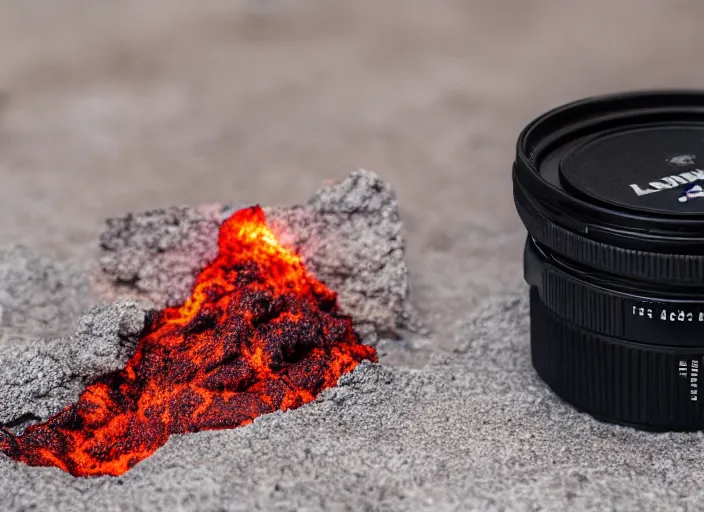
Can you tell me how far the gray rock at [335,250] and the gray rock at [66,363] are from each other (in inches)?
15.1

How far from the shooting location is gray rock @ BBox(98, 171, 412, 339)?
12.1ft

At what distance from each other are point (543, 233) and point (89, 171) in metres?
2.52

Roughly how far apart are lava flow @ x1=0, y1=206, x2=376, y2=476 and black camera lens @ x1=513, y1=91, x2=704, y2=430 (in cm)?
61

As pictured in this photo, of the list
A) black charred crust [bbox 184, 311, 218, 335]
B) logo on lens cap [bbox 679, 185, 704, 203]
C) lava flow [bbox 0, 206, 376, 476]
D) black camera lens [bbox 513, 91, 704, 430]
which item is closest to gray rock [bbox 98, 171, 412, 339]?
lava flow [bbox 0, 206, 376, 476]

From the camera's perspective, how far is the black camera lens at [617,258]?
2.84 meters

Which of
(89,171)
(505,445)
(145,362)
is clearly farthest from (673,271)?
(89,171)

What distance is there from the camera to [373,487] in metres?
2.80

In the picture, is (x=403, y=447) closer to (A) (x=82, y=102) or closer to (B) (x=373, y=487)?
(B) (x=373, y=487)

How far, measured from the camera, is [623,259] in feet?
9.36

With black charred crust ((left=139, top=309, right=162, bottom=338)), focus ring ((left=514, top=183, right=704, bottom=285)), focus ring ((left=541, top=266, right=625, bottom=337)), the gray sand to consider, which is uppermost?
focus ring ((left=514, top=183, right=704, bottom=285))

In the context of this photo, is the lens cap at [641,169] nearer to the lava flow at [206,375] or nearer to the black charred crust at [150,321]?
the lava flow at [206,375]

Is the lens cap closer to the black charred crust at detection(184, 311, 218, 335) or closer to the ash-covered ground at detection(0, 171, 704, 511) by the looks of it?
the ash-covered ground at detection(0, 171, 704, 511)

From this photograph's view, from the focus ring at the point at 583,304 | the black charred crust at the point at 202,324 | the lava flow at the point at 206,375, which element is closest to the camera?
the focus ring at the point at 583,304

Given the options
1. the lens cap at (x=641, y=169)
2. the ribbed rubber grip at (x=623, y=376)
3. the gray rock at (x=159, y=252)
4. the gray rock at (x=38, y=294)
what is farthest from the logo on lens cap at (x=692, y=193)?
the gray rock at (x=38, y=294)
